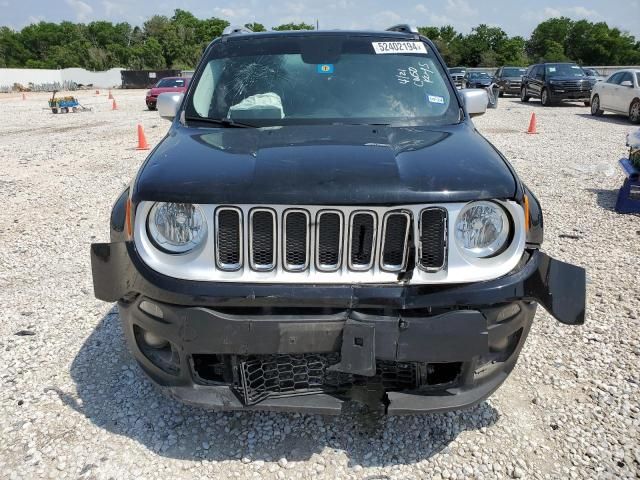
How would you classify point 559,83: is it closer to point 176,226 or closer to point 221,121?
point 221,121

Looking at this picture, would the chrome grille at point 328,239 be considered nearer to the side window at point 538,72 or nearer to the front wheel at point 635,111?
the front wheel at point 635,111

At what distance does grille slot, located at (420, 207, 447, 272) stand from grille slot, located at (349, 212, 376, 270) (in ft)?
0.69

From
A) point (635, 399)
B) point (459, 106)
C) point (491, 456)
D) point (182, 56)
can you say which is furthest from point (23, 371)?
point (182, 56)

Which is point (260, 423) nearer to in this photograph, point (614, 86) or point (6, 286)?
point (6, 286)

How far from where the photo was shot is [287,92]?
11.0ft

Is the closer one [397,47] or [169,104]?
[397,47]

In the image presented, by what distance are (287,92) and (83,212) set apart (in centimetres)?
453

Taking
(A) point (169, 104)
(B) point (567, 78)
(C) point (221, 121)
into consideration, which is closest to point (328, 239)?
(C) point (221, 121)

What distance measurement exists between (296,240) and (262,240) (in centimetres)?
14

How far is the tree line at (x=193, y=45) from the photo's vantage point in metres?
73.1

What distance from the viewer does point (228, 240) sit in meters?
2.20

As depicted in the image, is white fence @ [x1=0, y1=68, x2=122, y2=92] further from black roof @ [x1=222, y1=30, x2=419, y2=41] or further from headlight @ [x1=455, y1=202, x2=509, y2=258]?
headlight @ [x1=455, y1=202, x2=509, y2=258]

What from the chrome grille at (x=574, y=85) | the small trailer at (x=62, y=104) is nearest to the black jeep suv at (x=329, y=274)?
the chrome grille at (x=574, y=85)

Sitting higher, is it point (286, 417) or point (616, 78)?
point (616, 78)
